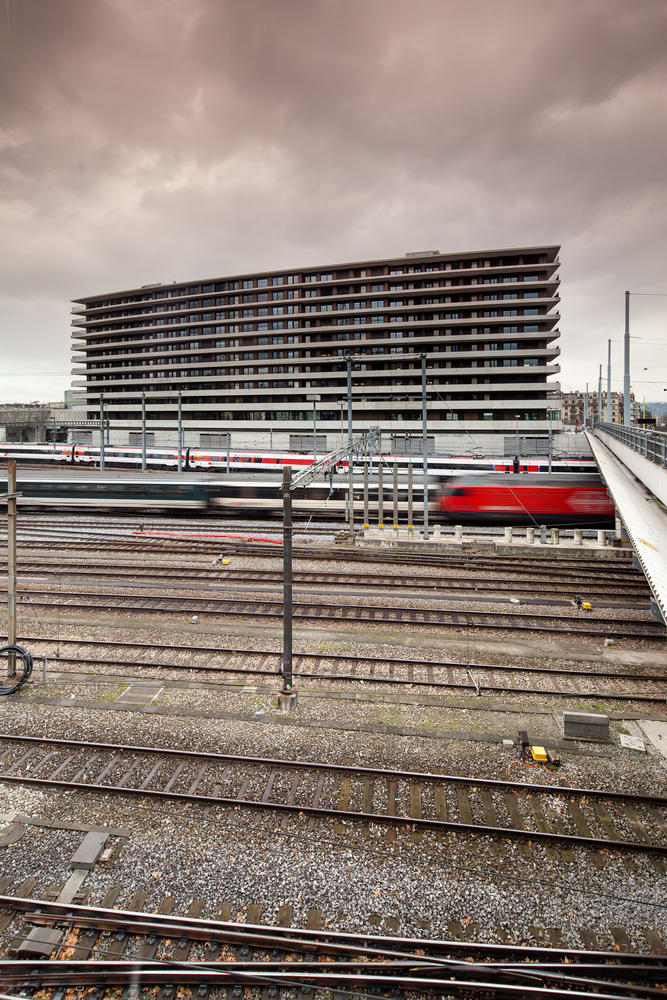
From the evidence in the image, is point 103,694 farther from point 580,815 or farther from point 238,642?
point 580,815

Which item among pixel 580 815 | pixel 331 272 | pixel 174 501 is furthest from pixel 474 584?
pixel 331 272

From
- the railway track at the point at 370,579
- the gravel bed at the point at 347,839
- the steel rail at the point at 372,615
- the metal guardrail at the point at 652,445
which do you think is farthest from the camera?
the railway track at the point at 370,579

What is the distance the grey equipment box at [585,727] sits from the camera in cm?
891

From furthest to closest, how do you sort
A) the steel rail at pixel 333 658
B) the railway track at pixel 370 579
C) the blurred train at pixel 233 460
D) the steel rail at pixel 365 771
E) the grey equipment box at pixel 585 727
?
the blurred train at pixel 233 460 < the railway track at pixel 370 579 < the steel rail at pixel 333 658 < the grey equipment box at pixel 585 727 < the steel rail at pixel 365 771

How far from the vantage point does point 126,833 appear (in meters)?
6.80

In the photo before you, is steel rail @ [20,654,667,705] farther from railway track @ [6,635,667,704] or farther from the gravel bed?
the gravel bed

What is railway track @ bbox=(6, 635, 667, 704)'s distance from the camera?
10758 mm

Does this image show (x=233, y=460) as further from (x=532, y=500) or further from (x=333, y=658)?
(x=333, y=658)

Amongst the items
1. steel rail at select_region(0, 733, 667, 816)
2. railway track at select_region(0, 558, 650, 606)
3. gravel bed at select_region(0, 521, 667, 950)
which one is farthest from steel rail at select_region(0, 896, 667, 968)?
railway track at select_region(0, 558, 650, 606)

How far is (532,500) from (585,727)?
741 inches

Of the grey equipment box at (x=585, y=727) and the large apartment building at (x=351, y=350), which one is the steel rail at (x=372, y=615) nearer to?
the grey equipment box at (x=585, y=727)

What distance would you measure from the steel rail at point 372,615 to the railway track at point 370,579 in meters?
2.00

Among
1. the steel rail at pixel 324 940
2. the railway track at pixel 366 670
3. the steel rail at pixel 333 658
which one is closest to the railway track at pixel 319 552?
the steel rail at pixel 333 658

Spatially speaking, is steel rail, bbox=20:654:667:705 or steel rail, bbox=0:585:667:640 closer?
steel rail, bbox=20:654:667:705
